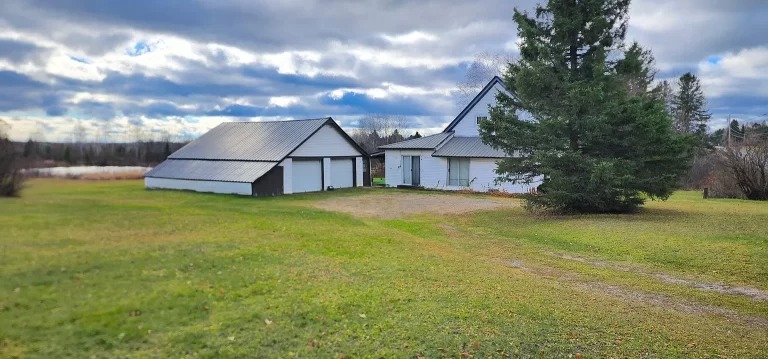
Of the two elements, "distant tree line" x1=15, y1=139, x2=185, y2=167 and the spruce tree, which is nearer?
"distant tree line" x1=15, y1=139, x2=185, y2=167

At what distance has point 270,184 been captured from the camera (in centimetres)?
2569

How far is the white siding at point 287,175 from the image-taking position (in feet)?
88.4

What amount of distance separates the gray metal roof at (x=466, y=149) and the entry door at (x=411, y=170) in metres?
2.03

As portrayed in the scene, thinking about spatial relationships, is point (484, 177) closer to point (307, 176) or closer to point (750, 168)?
point (307, 176)

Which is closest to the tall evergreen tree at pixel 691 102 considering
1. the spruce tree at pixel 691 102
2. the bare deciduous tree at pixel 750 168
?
the spruce tree at pixel 691 102

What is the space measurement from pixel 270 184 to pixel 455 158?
475 inches

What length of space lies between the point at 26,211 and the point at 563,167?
17308 millimetres

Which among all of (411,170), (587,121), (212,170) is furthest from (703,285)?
(411,170)

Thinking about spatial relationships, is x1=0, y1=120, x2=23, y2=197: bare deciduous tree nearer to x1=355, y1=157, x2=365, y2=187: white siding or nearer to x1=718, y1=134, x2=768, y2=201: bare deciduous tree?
x1=355, y1=157, x2=365, y2=187: white siding

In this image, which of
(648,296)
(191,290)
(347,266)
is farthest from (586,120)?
(191,290)

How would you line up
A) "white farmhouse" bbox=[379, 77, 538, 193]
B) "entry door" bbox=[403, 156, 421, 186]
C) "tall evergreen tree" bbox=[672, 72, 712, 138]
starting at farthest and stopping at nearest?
"tall evergreen tree" bbox=[672, 72, 712, 138] → "entry door" bbox=[403, 156, 421, 186] → "white farmhouse" bbox=[379, 77, 538, 193]

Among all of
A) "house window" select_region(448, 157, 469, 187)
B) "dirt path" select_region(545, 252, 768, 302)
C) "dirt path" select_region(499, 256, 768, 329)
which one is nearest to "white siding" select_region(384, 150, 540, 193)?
"house window" select_region(448, 157, 469, 187)

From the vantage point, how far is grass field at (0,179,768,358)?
2.78m

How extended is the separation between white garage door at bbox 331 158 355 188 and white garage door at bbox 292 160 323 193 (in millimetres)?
1209
